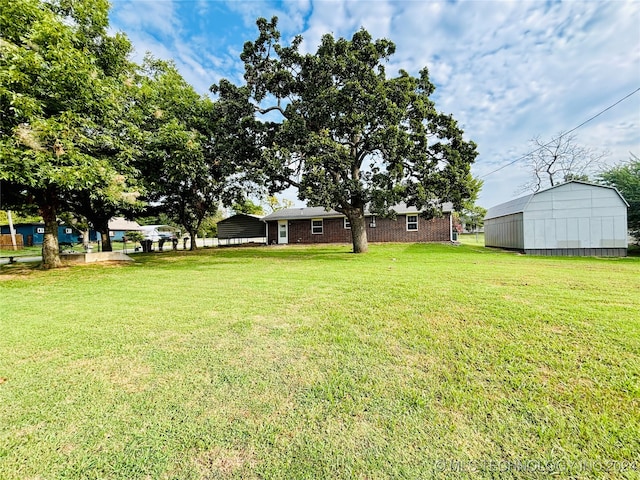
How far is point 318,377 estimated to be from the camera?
2787mm

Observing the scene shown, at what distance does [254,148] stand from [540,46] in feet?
40.2

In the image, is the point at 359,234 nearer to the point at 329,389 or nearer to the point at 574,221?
the point at 574,221

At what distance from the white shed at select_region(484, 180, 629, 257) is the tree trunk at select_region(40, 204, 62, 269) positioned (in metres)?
21.2

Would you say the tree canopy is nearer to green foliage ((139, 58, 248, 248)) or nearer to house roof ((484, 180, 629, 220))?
green foliage ((139, 58, 248, 248))

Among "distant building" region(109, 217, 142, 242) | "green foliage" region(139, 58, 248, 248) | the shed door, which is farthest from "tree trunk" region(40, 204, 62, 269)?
"distant building" region(109, 217, 142, 242)

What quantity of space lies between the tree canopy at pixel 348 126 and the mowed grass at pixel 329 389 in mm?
8176

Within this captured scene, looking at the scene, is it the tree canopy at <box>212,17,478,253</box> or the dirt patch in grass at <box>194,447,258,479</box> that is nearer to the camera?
the dirt patch in grass at <box>194,447,258,479</box>

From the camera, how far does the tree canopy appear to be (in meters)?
11.8

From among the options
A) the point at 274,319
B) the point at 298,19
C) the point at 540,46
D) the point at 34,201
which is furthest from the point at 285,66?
the point at 274,319

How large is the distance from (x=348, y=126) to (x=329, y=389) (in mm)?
11434

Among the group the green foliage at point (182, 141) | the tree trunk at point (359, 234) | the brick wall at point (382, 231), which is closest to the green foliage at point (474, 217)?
the brick wall at point (382, 231)

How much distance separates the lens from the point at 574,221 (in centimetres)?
1403

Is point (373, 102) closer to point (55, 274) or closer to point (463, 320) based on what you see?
point (463, 320)

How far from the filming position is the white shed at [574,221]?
1353cm
